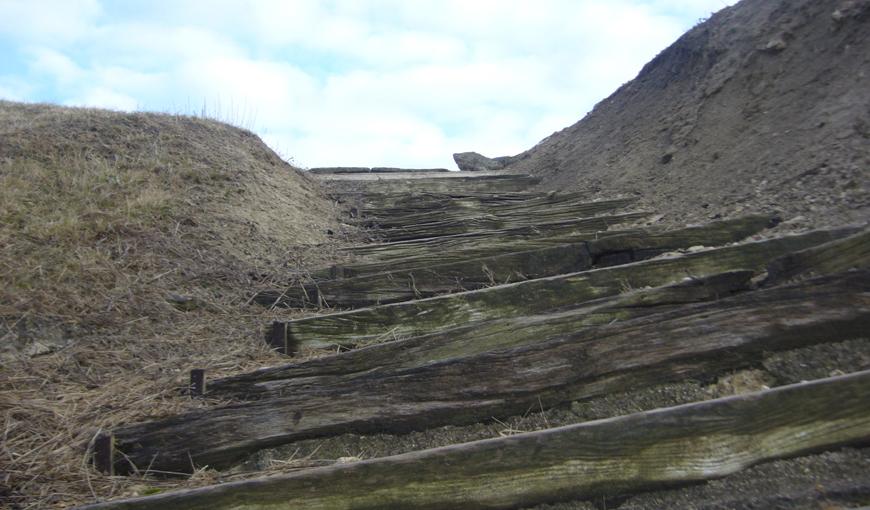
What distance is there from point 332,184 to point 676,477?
6.59 metres

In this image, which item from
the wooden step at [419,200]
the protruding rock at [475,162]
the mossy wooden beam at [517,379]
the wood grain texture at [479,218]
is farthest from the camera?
the protruding rock at [475,162]

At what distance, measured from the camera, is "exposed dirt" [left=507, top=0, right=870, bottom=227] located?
459cm

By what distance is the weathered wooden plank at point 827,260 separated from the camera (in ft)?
9.55

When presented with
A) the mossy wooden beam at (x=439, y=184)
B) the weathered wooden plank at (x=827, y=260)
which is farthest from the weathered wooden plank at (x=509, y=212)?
the weathered wooden plank at (x=827, y=260)

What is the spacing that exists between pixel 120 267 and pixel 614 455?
359cm

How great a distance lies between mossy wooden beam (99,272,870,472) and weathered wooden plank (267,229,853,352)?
0.86m

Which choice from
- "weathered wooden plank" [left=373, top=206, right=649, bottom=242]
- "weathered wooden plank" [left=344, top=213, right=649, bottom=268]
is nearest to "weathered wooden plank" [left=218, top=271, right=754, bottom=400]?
"weathered wooden plank" [left=344, top=213, right=649, bottom=268]

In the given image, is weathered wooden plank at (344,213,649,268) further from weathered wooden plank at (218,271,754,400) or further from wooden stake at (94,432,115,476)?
wooden stake at (94,432,115,476)

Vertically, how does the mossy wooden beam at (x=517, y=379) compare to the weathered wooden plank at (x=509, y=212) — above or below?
below

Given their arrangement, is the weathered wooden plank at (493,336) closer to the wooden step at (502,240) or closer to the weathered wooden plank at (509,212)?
the wooden step at (502,240)

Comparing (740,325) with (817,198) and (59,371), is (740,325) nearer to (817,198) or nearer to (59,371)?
(817,198)

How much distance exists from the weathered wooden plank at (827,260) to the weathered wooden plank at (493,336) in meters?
0.18

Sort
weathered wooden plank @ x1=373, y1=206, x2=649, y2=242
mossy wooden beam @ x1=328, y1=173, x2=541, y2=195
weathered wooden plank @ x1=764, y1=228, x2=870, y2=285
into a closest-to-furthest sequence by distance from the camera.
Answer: weathered wooden plank @ x1=764, y1=228, x2=870, y2=285 → weathered wooden plank @ x1=373, y1=206, x2=649, y2=242 → mossy wooden beam @ x1=328, y1=173, x2=541, y2=195

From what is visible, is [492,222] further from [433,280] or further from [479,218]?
[433,280]
